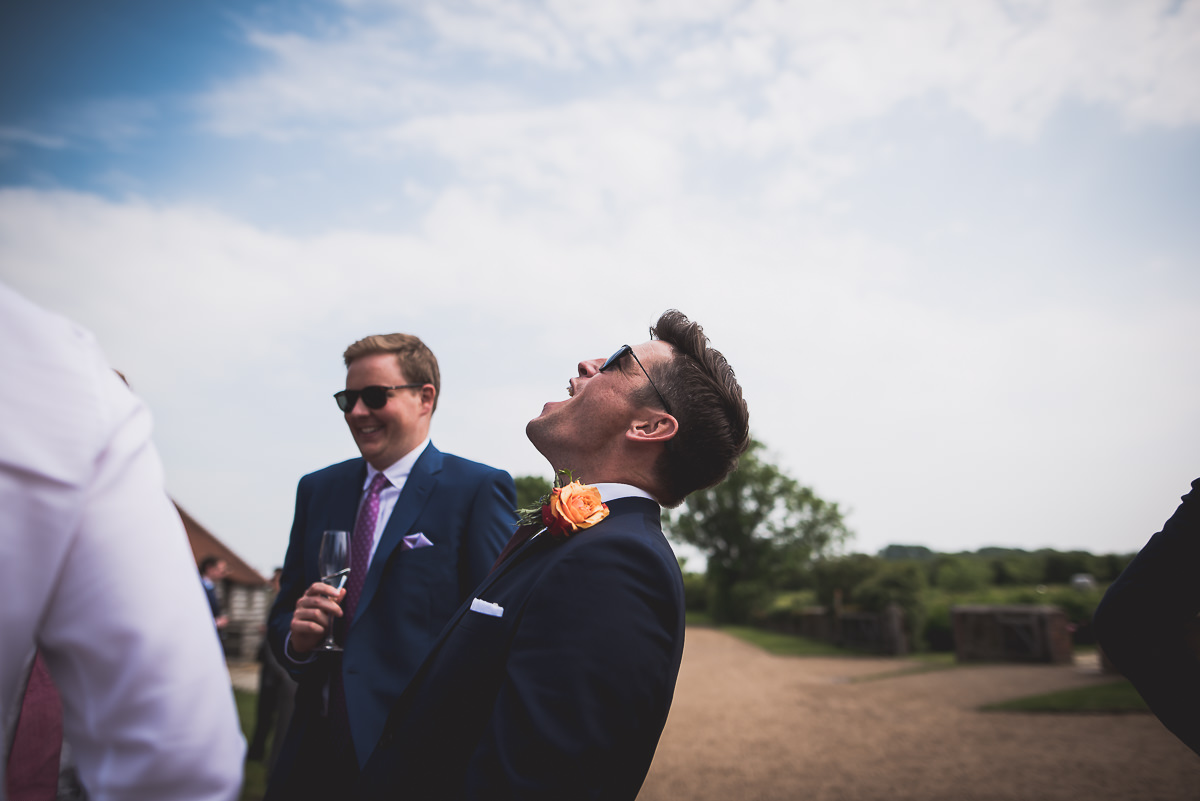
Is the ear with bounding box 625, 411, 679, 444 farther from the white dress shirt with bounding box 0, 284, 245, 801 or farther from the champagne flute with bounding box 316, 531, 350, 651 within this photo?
→ the white dress shirt with bounding box 0, 284, 245, 801

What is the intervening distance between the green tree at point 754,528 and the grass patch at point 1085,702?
131 ft

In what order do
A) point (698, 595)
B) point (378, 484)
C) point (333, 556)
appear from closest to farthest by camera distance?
point (333, 556), point (378, 484), point (698, 595)

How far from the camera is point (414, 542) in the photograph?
319 centimetres

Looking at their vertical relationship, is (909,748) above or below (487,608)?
below

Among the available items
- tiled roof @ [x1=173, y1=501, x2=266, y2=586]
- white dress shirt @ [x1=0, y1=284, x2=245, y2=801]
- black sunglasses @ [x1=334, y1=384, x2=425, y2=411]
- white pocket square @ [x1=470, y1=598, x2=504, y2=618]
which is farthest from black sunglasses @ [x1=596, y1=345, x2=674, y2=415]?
tiled roof @ [x1=173, y1=501, x2=266, y2=586]

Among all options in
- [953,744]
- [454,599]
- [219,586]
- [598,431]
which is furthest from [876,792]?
[219,586]

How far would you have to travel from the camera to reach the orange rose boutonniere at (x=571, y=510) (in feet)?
6.99

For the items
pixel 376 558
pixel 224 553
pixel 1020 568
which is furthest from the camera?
pixel 1020 568

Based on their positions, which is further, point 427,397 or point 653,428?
point 427,397

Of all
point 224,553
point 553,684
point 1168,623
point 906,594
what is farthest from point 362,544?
point 906,594

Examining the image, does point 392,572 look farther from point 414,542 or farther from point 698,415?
point 698,415

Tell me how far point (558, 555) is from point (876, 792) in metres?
7.72

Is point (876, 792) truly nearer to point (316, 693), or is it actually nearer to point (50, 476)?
point (316, 693)

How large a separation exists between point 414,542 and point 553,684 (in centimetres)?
169
